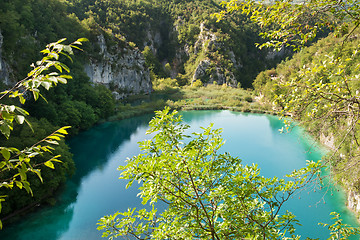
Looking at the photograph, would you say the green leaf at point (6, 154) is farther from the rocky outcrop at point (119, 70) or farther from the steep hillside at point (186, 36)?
the steep hillside at point (186, 36)

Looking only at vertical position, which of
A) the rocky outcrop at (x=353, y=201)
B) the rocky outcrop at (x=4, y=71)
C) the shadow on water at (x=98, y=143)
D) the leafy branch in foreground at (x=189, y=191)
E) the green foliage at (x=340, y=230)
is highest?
the rocky outcrop at (x=4, y=71)

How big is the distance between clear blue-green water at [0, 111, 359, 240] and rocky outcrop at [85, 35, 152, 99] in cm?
1262

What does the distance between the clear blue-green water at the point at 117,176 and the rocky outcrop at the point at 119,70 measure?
1262 centimetres

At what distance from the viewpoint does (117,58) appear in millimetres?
47938

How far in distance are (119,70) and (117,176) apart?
32644 millimetres

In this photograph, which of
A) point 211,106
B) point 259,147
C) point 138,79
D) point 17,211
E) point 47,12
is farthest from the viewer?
point 138,79

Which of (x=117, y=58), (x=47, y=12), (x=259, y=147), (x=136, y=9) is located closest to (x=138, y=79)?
(x=117, y=58)

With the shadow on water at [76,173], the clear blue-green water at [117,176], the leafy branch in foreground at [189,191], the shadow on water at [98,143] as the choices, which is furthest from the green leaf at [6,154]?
the shadow on water at [98,143]

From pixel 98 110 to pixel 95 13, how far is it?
157ft

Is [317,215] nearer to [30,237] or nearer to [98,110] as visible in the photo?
[30,237]

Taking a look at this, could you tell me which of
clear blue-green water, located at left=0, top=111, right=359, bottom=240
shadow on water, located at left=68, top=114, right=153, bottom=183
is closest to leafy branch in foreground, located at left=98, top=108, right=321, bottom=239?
clear blue-green water, located at left=0, top=111, right=359, bottom=240

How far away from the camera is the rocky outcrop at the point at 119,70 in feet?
143

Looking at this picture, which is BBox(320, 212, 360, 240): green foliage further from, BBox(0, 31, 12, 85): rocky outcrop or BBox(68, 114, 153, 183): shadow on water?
BBox(0, 31, 12, 85): rocky outcrop

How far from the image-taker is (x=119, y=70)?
4853cm
